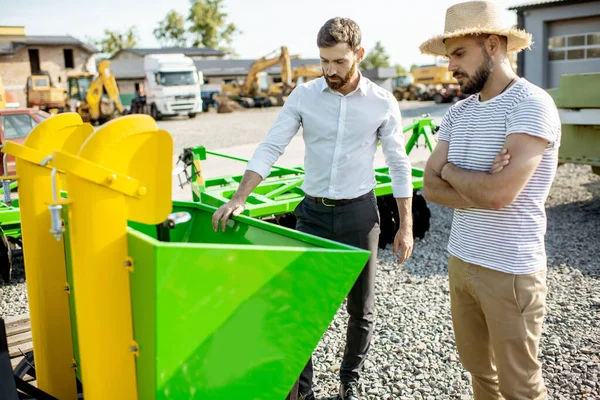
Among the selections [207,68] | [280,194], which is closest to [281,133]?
[280,194]

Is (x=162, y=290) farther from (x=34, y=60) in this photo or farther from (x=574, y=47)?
(x=34, y=60)

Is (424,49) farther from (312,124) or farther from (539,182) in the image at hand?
(539,182)

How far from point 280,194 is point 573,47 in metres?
18.2

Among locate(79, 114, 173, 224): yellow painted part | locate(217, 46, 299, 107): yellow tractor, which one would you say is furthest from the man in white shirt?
locate(217, 46, 299, 107): yellow tractor

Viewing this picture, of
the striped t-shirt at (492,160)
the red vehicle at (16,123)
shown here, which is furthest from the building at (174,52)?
the striped t-shirt at (492,160)

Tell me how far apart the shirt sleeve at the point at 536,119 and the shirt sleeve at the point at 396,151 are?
3.05ft

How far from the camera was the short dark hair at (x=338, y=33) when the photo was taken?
2623mm

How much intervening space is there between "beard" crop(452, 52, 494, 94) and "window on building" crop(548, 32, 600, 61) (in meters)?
20.4

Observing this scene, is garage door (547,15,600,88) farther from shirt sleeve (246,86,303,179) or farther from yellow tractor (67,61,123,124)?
shirt sleeve (246,86,303,179)

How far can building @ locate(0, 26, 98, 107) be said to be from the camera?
38781 millimetres

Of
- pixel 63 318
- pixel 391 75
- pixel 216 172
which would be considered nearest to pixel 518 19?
pixel 216 172

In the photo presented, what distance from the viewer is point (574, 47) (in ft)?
66.4

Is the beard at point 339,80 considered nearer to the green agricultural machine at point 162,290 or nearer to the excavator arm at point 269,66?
the green agricultural machine at point 162,290

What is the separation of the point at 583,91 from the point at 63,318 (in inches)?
237
